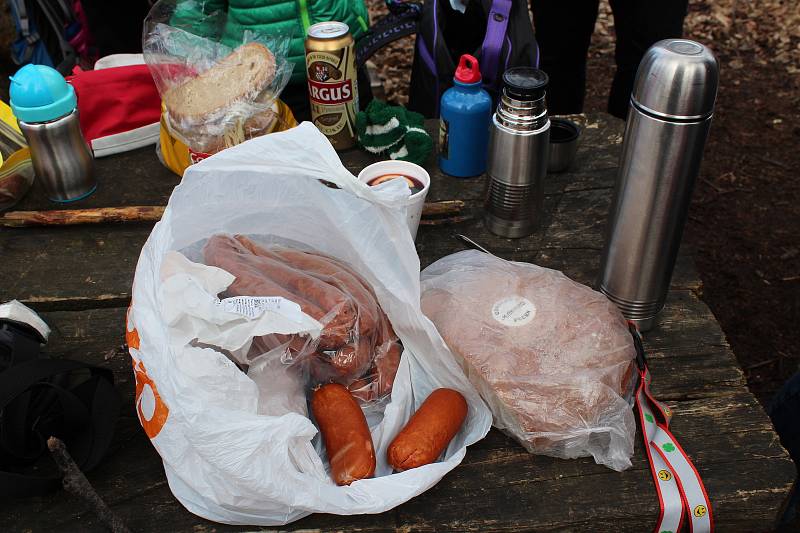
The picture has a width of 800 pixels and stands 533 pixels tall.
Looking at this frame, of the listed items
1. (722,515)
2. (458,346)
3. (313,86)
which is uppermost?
(313,86)

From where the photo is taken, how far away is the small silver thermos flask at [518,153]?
1294 millimetres

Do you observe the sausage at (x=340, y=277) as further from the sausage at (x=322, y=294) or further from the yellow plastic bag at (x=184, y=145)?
the yellow plastic bag at (x=184, y=145)

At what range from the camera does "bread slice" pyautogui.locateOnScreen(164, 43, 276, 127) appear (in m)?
1.48

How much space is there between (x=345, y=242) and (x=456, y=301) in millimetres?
220

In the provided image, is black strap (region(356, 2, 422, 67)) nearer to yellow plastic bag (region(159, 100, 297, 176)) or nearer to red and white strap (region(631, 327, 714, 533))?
yellow plastic bag (region(159, 100, 297, 176))

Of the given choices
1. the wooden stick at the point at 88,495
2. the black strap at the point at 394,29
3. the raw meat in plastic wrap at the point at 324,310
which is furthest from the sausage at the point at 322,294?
the black strap at the point at 394,29

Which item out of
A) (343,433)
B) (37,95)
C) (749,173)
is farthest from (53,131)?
(749,173)

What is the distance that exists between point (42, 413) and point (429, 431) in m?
0.55

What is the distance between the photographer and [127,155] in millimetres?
1742

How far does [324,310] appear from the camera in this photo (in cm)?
108

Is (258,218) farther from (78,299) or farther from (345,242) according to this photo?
(78,299)

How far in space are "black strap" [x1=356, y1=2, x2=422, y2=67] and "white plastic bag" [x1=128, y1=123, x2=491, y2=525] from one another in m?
1.01

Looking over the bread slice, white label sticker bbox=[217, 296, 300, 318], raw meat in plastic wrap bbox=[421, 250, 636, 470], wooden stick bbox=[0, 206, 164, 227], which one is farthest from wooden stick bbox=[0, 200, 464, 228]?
white label sticker bbox=[217, 296, 300, 318]

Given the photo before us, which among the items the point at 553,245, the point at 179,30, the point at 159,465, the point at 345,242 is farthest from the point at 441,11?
the point at 159,465
